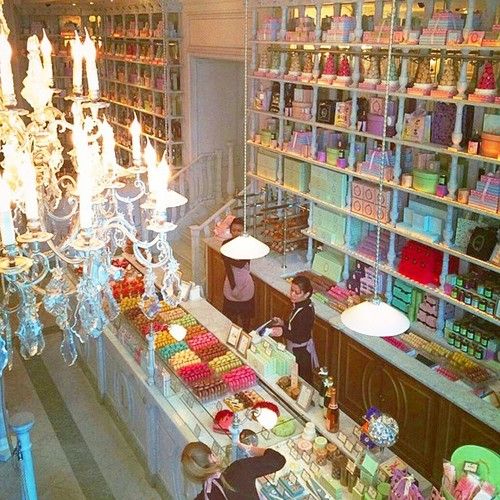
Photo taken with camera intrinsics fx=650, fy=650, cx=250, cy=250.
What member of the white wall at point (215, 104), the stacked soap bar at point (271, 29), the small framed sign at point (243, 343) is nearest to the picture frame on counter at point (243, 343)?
the small framed sign at point (243, 343)

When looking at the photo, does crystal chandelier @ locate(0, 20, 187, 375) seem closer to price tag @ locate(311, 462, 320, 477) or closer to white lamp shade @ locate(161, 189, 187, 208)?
white lamp shade @ locate(161, 189, 187, 208)

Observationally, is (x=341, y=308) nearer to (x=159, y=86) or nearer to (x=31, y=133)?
(x=31, y=133)

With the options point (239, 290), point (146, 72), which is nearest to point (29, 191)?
point (239, 290)

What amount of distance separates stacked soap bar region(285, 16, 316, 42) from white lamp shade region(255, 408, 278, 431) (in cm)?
357

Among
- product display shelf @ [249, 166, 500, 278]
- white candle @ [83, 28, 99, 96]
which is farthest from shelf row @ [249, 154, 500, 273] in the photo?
white candle @ [83, 28, 99, 96]

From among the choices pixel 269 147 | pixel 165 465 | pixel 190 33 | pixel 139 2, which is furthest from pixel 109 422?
pixel 139 2

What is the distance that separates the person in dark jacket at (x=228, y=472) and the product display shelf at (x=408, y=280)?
2.15 meters

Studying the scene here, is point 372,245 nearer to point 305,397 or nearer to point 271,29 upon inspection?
point 305,397

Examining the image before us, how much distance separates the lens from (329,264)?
6398 millimetres

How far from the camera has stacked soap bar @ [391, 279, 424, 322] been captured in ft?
18.1

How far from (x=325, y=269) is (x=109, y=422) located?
2498 mm

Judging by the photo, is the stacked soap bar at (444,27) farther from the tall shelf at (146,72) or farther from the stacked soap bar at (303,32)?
the tall shelf at (146,72)

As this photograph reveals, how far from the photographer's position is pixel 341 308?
19.2 ft

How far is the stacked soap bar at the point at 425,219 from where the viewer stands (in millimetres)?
5191
